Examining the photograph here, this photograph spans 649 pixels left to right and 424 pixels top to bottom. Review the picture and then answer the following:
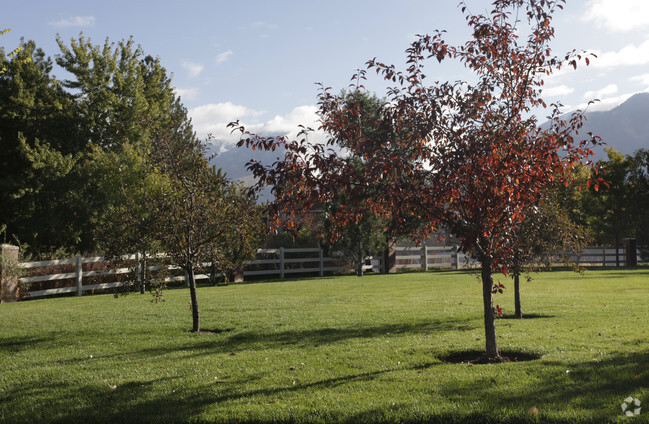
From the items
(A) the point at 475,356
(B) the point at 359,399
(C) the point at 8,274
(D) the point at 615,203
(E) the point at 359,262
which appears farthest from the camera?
(D) the point at 615,203

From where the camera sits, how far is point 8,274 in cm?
1628

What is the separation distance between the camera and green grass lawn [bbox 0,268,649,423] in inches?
200

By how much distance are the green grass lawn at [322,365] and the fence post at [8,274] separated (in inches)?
142

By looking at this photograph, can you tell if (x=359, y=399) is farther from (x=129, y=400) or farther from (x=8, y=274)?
(x=8, y=274)

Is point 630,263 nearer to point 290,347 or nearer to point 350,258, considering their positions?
point 350,258

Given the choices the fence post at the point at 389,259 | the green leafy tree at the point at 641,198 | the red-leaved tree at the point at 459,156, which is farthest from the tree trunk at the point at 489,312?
the green leafy tree at the point at 641,198

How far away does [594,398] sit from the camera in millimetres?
5121

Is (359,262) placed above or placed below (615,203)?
below

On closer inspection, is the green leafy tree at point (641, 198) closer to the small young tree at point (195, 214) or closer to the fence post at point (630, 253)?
the fence post at point (630, 253)

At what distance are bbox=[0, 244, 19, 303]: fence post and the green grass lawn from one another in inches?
142

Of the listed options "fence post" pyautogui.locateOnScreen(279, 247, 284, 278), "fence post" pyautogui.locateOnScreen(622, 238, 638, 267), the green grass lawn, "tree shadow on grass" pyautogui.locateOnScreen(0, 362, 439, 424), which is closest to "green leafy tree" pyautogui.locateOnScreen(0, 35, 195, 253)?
"fence post" pyautogui.locateOnScreen(279, 247, 284, 278)

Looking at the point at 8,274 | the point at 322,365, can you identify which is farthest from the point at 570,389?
the point at 8,274

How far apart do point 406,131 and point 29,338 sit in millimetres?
7360

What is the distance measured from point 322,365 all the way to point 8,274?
43.5 ft
